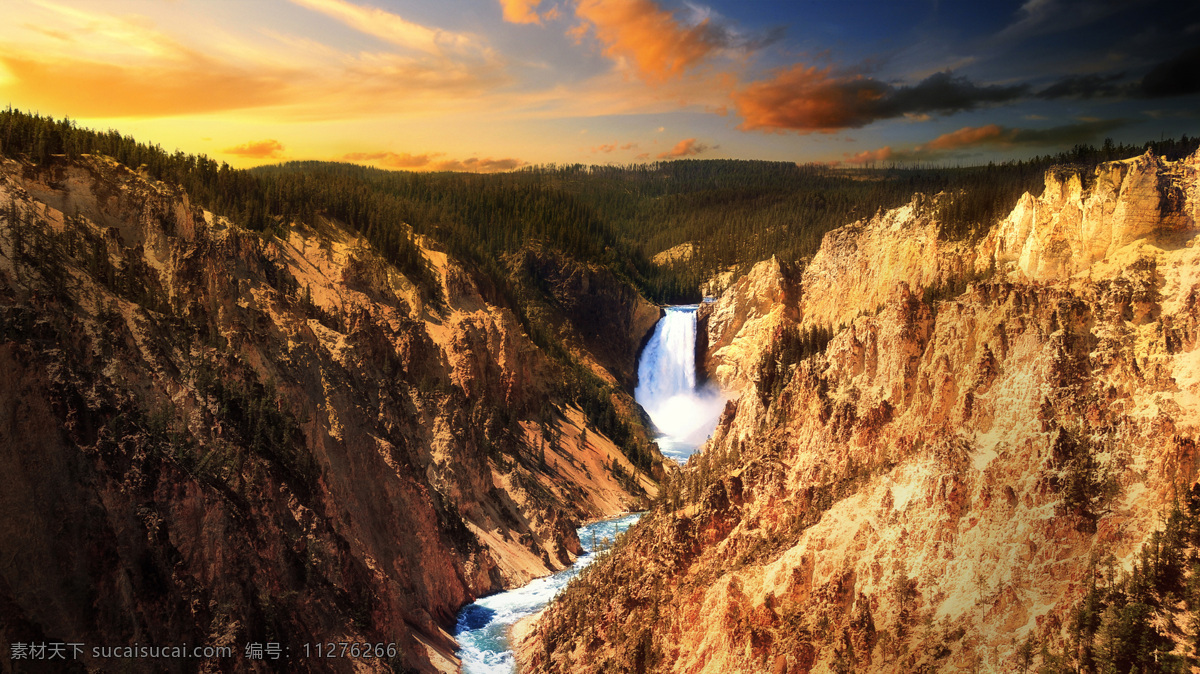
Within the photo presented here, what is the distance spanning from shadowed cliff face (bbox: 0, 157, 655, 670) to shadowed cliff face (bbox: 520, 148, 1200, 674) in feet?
32.0

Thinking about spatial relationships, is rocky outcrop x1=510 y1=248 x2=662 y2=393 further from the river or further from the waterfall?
the river

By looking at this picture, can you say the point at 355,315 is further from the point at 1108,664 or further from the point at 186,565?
the point at 1108,664

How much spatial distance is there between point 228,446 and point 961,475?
21.5m

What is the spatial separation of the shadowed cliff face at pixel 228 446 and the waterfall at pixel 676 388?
95.9ft

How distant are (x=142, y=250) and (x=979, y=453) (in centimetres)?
3132

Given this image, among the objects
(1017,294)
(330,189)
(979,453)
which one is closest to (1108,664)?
(979,453)

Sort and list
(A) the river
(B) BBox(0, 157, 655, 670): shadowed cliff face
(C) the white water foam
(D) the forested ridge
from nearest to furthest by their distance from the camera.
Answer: (B) BBox(0, 157, 655, 670): shadowed cliff face, (C) the white water foam, (D) the forested ridge, (A) the river

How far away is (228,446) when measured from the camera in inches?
1083

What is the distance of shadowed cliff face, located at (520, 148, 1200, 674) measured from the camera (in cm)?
1909

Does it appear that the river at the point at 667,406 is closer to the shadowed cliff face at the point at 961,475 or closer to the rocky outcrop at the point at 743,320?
the rocky outcrop at the point at 743,320

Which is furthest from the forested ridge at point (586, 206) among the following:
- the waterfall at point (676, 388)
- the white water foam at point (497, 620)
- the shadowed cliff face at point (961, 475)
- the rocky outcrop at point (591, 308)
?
the white water foam at point (497, 620)

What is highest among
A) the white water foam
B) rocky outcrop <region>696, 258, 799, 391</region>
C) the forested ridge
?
the forested ridge

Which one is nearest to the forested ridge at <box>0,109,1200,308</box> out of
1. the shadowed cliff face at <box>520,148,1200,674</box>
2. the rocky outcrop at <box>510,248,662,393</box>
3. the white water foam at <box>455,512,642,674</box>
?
the rocky outcrop at <box>510,248,662,393</box>

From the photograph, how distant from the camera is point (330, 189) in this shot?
64.5 metres
